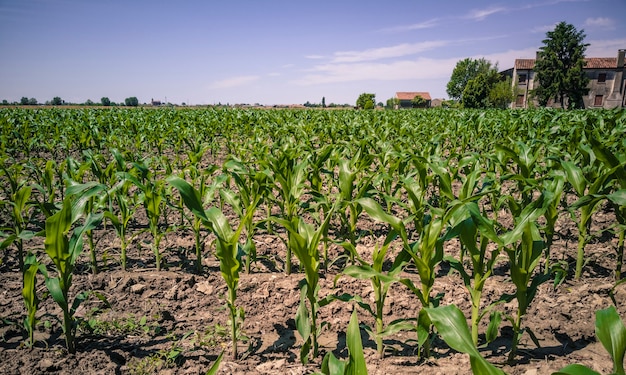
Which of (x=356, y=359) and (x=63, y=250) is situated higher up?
(x=63, y=250)

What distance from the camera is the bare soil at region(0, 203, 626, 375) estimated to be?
88.4 inches

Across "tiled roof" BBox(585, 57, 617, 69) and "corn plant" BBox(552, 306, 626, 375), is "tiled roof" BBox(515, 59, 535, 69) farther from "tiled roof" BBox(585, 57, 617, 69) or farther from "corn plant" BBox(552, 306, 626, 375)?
"corn plant" BBox(552, 306, 626, 375)

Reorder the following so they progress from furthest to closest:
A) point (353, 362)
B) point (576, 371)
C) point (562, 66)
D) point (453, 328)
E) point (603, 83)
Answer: point (603, 83)
point (562, 66)
point (453, 328)
point (353, 362)
point (576, 371)

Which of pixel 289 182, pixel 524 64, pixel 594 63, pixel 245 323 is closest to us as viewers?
pixel 245 323

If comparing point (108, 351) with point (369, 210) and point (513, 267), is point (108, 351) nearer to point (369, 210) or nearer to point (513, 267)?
point (369, 210)

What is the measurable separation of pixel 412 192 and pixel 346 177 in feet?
2.45

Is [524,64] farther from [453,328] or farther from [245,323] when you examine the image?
[453,328]

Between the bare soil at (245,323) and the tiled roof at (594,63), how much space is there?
224ft

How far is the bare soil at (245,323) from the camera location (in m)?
2.24

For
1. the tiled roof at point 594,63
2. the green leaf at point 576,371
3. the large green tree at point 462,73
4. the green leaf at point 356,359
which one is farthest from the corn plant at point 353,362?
the large green tree at point 462,73

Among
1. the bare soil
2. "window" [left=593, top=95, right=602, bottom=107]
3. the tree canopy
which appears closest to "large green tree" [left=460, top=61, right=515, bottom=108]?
the tree canopy

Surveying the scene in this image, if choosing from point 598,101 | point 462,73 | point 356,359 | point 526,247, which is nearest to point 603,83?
point 598,101

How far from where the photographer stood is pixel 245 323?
2828mm

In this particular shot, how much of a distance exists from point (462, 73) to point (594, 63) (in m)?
32.4
